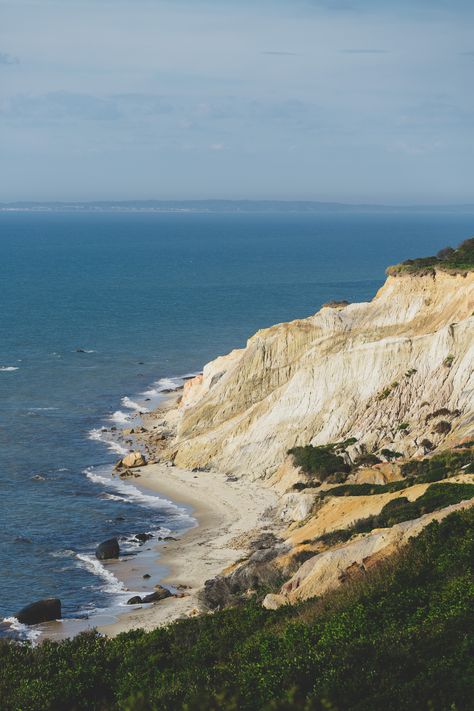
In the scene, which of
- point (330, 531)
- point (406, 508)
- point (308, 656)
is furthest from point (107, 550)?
point (308, 656)

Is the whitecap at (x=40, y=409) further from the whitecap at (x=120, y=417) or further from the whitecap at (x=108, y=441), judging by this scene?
the whitecap at (x=108, y=441)

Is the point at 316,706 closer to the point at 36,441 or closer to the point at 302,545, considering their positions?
the point at 302,545

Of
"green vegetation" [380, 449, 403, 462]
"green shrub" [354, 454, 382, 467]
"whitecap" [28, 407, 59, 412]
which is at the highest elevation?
"green vegetation" [380, 449, 403, 462]

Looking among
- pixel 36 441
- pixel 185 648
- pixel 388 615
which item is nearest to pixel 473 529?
pixel 388 615

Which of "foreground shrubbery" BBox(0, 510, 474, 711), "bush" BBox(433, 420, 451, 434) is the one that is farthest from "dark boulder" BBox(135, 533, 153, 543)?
"foreground shrubbery" BBox(0, 510, 474, 711)

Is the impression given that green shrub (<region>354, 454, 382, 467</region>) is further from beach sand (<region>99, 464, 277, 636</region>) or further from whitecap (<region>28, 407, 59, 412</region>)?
whitecap (<region>28, 407, 59, 412</region>)

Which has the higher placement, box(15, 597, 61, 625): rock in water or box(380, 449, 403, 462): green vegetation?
box(380, 449, 403, 462): green vegetation
